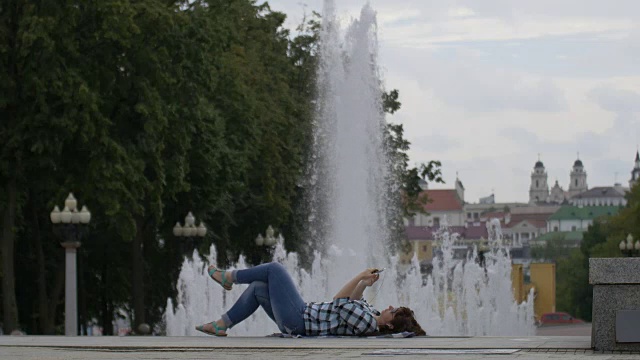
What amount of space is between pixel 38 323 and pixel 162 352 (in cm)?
3075

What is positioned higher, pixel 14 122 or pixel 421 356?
pixel 14 122

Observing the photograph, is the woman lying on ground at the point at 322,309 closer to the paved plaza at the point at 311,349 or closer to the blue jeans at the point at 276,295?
the blue jeans at the point at 276,295


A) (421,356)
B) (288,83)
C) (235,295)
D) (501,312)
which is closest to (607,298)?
(421,356)

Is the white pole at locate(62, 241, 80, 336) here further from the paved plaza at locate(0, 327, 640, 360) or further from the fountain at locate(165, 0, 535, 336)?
the paved plaza at locate(0, 327, 640, 360)

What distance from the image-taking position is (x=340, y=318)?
15711 mm

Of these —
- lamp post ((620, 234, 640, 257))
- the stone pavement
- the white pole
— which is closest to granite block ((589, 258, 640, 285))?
the stone pavement

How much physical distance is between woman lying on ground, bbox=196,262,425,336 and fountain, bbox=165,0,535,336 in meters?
15.8

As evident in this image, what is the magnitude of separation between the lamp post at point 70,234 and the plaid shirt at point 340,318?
63.8ft

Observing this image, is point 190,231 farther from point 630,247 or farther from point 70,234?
point 630,247

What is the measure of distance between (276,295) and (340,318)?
60cm

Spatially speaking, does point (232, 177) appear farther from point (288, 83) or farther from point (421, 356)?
point (421, 356)

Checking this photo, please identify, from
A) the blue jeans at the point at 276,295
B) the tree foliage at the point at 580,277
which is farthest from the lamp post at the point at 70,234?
the tree foliage at the point at 580,277

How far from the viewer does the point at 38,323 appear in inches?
1719

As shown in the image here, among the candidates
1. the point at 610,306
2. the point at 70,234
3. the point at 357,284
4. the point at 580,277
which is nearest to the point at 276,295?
the point at 357,284
